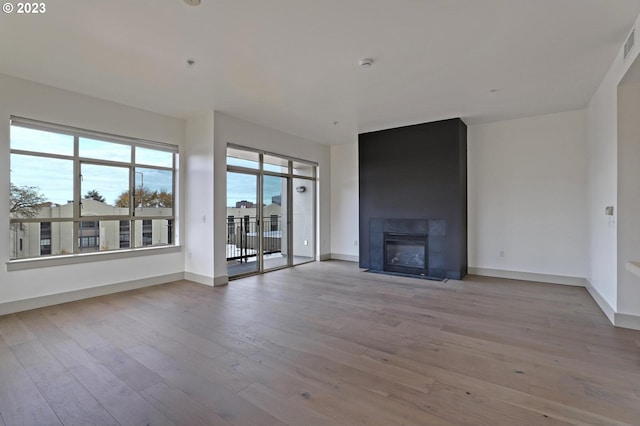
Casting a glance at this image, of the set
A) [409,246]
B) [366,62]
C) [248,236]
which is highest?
[366,62]

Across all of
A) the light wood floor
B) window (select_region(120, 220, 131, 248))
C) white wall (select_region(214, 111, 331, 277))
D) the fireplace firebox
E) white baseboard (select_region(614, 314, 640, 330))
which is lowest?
the light wood floor

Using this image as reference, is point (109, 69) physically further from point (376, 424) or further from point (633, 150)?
point (633, 150)

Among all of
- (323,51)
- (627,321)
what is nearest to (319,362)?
(323,51)

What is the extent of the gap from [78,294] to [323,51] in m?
4.62

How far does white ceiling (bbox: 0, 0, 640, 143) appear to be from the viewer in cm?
252

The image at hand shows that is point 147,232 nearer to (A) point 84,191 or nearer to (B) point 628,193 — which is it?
(A) point 84,191

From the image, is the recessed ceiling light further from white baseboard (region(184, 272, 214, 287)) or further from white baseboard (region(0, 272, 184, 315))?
white baseboard (region(0, 272, 184, 315))

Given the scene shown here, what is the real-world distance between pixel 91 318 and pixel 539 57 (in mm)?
5881

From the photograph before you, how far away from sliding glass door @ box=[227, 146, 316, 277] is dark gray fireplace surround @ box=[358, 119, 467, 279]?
1499mm

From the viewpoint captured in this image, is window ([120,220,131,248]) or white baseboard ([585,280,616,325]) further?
window ([120,220,131,248])

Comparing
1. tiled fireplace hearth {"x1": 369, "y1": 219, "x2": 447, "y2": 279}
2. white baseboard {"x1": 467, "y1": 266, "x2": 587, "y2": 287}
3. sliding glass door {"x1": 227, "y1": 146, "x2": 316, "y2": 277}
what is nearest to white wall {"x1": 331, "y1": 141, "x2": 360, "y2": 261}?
sliding glass door {"x1": 227, "y1": 146, "x2": 316, "y2": 277}

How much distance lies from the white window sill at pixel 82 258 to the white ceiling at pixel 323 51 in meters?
2.31

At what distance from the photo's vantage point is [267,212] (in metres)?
6.23

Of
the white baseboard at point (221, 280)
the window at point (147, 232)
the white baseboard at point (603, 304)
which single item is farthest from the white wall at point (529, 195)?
the window at point (147, 232)
